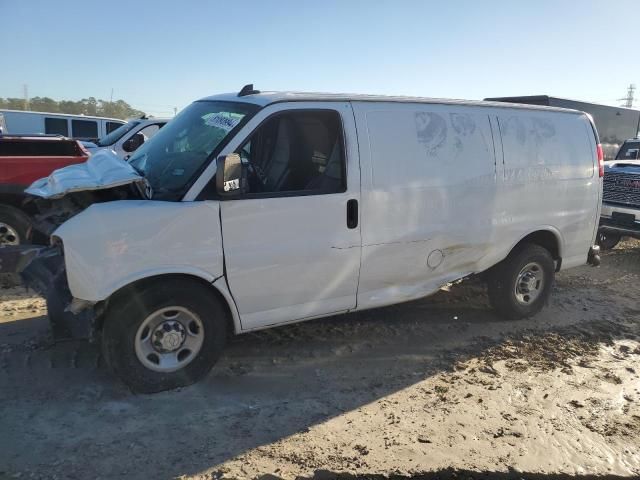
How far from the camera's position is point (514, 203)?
5012 mm

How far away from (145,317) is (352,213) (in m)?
1.70

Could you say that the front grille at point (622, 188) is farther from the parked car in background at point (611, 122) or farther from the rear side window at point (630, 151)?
the parked car in background at point (611, 122)

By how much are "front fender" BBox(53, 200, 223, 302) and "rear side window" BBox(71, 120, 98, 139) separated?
14.4 meters

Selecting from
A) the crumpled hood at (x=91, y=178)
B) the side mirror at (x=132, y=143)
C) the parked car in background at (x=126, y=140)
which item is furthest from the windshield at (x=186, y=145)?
the side mirror at (x=132, y=143)

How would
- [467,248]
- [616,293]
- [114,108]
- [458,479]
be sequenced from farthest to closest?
[114,108] < [616,293] < [467,248] < [458,479]

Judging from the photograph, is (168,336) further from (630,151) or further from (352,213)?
(630,151)

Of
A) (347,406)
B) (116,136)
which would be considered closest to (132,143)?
(116,136)

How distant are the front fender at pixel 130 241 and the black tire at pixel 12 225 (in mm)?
3568

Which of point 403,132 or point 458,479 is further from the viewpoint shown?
point 403,132

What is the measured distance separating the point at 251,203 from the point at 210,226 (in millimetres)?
334

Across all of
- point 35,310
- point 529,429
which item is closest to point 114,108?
point 35,310

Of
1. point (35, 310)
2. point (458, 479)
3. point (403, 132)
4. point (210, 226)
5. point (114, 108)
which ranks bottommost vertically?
point (458, 479)

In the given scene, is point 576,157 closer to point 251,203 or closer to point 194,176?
point 251,203

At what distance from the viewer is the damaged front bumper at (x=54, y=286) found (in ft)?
11.5
